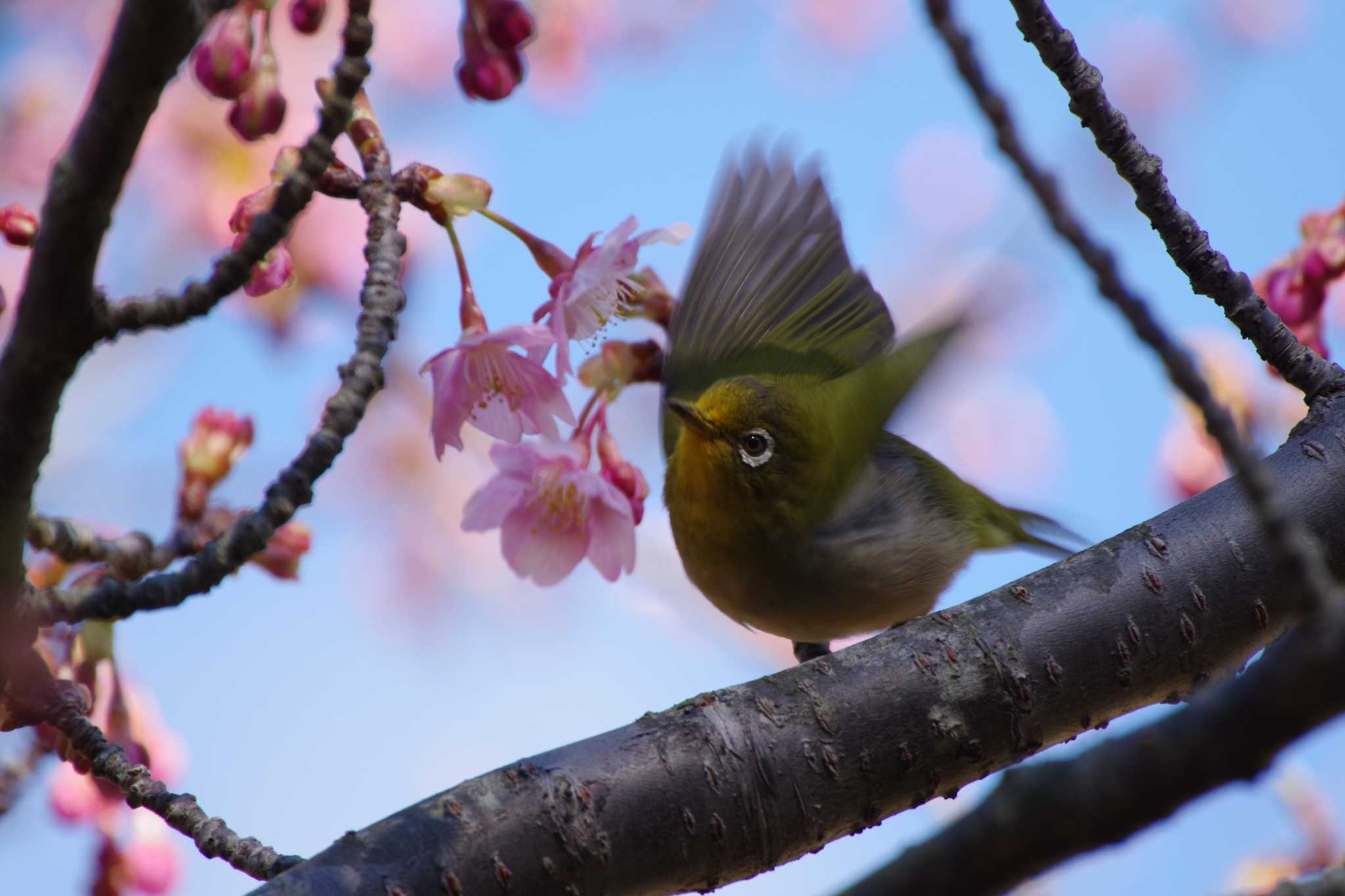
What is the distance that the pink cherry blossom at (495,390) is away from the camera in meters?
2.11

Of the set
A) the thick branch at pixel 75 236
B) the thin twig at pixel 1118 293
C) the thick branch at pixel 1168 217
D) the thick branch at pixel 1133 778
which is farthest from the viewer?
the thick branch at pixel 1168 217

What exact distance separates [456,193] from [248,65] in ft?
1.36

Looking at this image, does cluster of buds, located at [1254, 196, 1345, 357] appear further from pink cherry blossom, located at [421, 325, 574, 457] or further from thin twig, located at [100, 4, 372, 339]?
thin twig, located at [100, 4, 372, 339]

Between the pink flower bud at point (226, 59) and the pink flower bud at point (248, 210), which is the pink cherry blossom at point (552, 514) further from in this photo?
the pink flower bud at point (226, 59)

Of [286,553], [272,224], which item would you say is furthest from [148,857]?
[272,224]

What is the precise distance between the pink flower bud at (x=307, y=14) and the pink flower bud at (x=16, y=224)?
54 centimetres

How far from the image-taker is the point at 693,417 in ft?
9.45

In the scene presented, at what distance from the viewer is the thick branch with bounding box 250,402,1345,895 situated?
5.29 feet

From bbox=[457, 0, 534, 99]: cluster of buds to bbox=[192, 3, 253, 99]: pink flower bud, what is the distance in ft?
1.24

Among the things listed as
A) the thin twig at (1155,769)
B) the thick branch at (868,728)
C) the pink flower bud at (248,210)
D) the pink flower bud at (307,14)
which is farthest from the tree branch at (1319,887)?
the pink flower bud at (307,14)

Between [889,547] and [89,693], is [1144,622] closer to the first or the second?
[889,547]

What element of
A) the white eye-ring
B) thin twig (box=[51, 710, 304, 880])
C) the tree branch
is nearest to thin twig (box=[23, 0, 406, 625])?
thin twig (box=[51, 710, 304, 880])

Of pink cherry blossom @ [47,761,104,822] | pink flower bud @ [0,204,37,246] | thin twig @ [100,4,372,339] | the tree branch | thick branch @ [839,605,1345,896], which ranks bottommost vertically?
the tree branch

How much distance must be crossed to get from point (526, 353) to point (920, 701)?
3.10 feet
